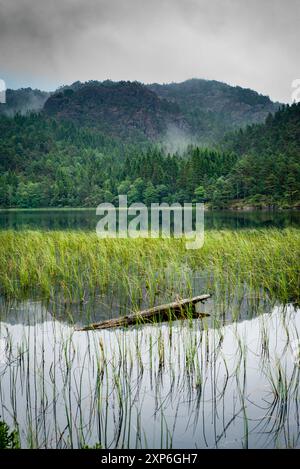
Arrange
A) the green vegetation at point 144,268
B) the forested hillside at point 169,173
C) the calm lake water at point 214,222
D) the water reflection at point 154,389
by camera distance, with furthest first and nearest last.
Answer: the forested hillside at point 169,173 < the calm lake water at point 214,222 < the green vegetation at point 144,268 < the water reflection at point 154,389

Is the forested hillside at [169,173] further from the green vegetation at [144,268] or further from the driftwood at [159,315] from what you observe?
the driftwood at [159,315]

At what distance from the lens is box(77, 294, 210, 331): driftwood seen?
6527 millimetres

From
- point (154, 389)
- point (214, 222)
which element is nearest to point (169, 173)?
point (214, 222)

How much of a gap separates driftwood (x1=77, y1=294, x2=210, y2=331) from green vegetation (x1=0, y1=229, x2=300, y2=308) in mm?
475

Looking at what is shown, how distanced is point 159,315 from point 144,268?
3899 mm

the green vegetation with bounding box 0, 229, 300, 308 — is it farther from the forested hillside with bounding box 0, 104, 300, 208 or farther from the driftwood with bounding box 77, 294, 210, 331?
the forested hillside with bounding box 0, 104, 300, 208

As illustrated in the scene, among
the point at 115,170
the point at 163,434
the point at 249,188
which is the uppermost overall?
the point at 115,170

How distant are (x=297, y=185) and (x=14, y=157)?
381ft

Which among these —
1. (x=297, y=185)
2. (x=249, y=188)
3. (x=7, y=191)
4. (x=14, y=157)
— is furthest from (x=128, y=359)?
(x=14, y=157)

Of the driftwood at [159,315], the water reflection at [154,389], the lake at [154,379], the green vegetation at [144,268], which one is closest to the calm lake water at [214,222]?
the green vegetation at [144,268]

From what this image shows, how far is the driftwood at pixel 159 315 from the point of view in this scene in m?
6.53

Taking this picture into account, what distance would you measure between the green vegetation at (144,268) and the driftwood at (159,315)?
1.56 ft
